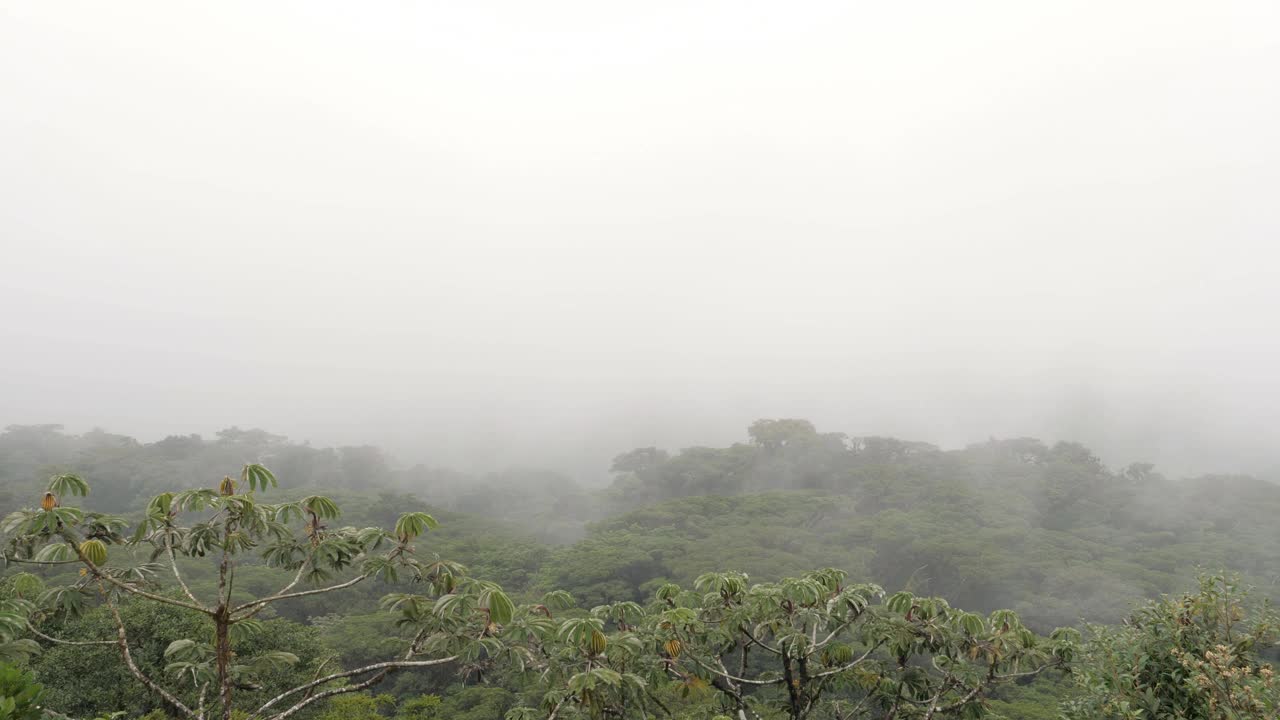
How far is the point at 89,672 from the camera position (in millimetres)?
16016

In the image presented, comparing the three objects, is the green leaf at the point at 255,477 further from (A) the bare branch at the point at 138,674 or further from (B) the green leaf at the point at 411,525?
(A) the bare branch at the point at 138,674

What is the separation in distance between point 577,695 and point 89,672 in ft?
56.1

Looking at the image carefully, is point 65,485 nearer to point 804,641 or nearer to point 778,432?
point 804,641

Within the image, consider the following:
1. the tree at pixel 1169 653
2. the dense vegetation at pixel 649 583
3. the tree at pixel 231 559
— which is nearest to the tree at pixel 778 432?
the dense vegetation at pixel 649 583

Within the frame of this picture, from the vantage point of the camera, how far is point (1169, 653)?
809cm

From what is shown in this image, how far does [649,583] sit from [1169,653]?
31.6 m

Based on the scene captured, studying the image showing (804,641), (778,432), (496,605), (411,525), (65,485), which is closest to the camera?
(496,605)

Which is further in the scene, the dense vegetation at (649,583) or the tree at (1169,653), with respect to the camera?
the dense vegetation at (649,583)

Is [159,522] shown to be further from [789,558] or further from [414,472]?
[414,472]

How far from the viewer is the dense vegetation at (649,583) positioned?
765cm

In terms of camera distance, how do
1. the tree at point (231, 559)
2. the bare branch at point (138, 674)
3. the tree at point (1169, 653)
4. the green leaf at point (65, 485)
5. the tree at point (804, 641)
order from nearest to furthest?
the bare branch at point (138, 674), the tree at point (231, 559), the green leaf at point (65, 485), the tree at point (1169, 653), the tree at point (804, 641)

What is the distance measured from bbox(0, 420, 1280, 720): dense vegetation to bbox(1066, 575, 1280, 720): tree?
0.18 feet

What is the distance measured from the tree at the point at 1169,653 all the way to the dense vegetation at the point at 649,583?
0.18 feet

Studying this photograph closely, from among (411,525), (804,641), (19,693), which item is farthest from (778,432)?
(19,693)
